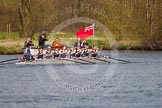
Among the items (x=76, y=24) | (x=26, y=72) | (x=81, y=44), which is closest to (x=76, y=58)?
(x=81, y=44)

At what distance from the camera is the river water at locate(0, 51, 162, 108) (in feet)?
75.7

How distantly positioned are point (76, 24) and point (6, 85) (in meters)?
48.9

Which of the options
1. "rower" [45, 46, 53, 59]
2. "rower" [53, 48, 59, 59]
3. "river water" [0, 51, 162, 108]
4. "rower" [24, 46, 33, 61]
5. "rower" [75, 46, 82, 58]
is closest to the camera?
"river water" [0, 51, 162, 108]

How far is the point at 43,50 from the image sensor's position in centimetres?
4050

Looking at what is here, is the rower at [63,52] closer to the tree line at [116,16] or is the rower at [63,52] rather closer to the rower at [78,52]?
the rower at [78,52]

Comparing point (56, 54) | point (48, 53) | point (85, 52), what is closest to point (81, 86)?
point (48, 53)

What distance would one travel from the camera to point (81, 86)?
2847 centimetres

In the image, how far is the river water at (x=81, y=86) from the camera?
2308 cm

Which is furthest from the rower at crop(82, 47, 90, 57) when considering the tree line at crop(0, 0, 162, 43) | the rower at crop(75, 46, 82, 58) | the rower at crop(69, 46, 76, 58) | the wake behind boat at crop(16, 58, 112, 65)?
the tree line at crop(0, 0, 162, 43)

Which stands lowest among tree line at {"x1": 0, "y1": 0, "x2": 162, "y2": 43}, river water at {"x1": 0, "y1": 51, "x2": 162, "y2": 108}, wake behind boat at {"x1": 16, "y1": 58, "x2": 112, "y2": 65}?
river water at {"x1": 0, "y1": 51, "x2": 162, "y2": 108}

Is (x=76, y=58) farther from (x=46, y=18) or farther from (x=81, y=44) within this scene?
(x=46, y=18)

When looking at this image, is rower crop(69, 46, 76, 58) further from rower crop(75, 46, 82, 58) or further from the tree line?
the tree line

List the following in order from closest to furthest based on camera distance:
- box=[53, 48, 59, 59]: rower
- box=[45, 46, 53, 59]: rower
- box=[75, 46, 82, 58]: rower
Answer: box=[45, 46, 53, 59]: rower
box=[53, 48, 59, 59]: rower
box=[75, 46, 82, 58]: rower

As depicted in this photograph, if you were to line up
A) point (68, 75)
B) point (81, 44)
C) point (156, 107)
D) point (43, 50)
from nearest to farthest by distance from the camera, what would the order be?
point (156, 107) < point (68, 75) < point (43, 50) < point (81, 44)
